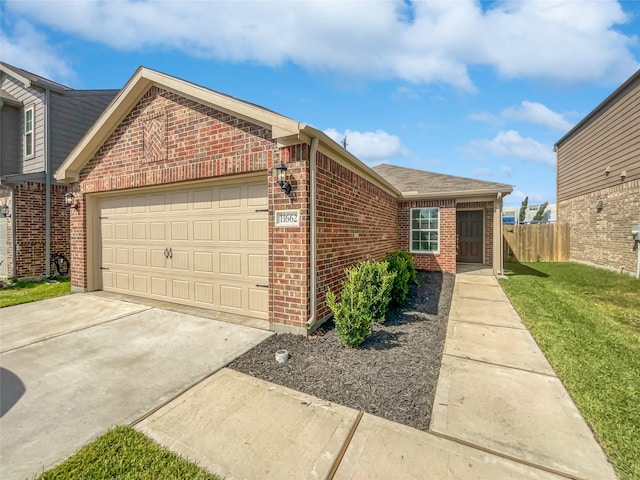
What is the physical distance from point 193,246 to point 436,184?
9048mm

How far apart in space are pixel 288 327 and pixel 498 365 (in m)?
2.77

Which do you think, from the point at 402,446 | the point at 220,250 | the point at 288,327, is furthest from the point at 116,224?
the point at 402,446

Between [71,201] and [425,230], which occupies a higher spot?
[71,201]

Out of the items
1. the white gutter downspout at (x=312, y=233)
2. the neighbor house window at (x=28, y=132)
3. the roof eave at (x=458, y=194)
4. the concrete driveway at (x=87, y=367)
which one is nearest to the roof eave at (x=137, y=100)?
the white gutter downspout at (x=312, y=233)

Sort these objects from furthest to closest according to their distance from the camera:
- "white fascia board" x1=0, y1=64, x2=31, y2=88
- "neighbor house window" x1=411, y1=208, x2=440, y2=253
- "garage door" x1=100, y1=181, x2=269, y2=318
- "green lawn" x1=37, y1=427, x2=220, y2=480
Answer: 1. "neighbor house window" x1=411, y1=208, x2=440, y2=253
2. "white fascia board" x1=0, y1=64, x2=31, y2=88
3. "garage door" x1=100, y1=181, x2=269, y2=318
4. "green lawn" x1=37, y1=427, x2=220, y2=480

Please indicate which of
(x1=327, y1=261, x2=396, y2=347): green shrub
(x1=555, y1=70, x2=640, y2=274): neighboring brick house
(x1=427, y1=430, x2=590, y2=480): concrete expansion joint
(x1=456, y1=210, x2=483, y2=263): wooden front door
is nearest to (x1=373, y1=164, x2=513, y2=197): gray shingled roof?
(x1=456, y1=210, x2=483, y2=263): wooden front door

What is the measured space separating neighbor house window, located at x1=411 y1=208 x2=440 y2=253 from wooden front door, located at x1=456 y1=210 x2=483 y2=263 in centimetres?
279

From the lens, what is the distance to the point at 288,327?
4.21 metres

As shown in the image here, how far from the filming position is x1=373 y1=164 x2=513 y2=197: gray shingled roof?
9.22 metres

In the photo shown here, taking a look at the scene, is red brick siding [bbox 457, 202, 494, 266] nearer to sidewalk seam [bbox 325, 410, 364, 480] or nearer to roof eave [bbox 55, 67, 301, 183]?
roof eave [bbox 55, 67, 301, 183]

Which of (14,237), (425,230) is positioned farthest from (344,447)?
(14,237)

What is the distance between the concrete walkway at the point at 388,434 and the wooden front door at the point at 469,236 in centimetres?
977

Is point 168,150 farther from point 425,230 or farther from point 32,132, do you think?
point 425,230

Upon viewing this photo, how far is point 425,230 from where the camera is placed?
10.3 metres
